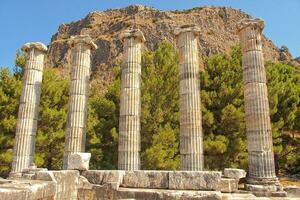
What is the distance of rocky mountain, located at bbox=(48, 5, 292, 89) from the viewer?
7338 centimetres

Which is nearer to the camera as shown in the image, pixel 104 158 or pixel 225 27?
pixel 104 158

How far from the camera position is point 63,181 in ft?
26.2

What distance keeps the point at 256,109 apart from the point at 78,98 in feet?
29.5

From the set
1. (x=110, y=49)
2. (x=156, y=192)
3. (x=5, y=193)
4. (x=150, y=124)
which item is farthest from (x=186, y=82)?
(x=110, y=49)

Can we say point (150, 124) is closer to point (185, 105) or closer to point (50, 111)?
point (185, 105)

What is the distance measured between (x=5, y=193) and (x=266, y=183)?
10740 millimetres

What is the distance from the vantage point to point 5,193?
4.91 meters

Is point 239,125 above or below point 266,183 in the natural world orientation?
above

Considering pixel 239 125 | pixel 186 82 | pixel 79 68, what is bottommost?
pixel 239 125

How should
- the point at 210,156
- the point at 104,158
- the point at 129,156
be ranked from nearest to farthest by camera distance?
the point at 129,156 → the point at 210,156 → the point at 104,158

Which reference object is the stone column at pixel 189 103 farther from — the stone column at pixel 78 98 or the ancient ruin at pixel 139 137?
the stone column at pixel 78 98

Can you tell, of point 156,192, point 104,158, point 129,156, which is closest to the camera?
point 156,192

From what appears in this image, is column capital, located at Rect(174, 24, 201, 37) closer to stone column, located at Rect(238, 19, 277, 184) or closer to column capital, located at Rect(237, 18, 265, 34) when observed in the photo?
stone column, located at Rect(238, 19, 277, 184)

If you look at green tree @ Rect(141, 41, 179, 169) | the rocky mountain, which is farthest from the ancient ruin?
the rocky mountain
